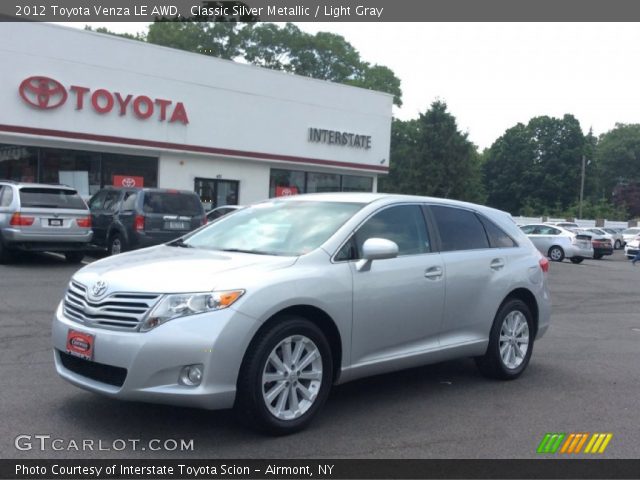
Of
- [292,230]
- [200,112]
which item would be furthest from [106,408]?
[200,112]

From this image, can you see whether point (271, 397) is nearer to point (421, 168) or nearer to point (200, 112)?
point (200, 112)

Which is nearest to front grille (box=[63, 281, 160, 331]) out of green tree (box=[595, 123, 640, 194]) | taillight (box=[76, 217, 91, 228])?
taillight (box=[76, 217, 91, 228])

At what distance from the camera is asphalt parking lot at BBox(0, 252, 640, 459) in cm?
472

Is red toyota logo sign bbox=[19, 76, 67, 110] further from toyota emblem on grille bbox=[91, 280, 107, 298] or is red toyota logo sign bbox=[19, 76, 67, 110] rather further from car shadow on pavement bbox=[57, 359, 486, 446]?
toyota emblem on grille bbox=[91, 280, 107, 298]

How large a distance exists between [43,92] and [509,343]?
17964 mm

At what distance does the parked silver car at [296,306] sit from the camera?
14.9 feet

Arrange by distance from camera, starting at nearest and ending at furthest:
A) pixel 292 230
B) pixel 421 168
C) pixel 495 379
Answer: pixel 292 230 < pixel 495 379 < pixel 421 168

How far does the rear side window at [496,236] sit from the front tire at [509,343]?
1.86ft

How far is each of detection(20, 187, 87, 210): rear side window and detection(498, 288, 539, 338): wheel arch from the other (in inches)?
407

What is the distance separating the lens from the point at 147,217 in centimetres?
1480

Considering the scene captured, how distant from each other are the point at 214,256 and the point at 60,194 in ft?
33.7

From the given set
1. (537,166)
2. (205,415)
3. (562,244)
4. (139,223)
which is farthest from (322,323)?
(537,166)

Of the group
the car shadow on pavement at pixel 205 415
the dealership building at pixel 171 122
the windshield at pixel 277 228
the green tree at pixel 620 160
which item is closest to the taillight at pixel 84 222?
the dealership building at pixel 171 122

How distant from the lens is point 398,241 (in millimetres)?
6027
